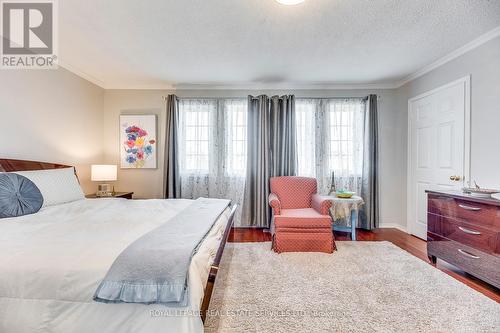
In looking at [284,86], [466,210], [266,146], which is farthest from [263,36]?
[466,210]

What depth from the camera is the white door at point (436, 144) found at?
9.55 feet

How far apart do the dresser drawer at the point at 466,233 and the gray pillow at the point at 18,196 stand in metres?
4.13

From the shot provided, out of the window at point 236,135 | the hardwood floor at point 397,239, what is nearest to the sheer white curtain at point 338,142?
the hardwood floor at point 397,239

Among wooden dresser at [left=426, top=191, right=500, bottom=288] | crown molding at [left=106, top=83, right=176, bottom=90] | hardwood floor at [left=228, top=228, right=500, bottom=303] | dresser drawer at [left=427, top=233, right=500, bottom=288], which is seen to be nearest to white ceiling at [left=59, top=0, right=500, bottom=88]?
crown molding at [left=106, top=83, right=176, bottom=90]

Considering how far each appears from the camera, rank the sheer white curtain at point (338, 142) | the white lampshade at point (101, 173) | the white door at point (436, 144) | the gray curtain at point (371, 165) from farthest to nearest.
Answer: the sheer white curtain at point (338, 142) → the gray curtain at point (371, 165) → the white lampshade at point (101, 173) → the white door at point (436, 144)

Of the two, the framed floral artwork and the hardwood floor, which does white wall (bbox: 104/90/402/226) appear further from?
the hardwood floor

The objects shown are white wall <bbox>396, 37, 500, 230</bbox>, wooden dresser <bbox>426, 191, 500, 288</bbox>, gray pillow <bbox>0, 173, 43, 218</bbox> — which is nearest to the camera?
gray pillow <bbox>0, 173, 43, 218</bbox>

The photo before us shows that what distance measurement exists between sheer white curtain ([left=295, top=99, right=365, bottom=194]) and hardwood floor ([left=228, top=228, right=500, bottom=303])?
0.77 metres

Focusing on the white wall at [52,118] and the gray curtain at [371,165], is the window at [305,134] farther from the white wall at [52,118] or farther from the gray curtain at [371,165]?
the white wall at [52,118]

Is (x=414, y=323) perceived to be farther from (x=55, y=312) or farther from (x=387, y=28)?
(x=387, y=28)

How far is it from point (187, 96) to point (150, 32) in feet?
5.74

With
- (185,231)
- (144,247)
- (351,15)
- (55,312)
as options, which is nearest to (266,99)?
(351,15)

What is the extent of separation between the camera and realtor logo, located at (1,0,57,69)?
6.88ft

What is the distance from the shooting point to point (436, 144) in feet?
10.9
